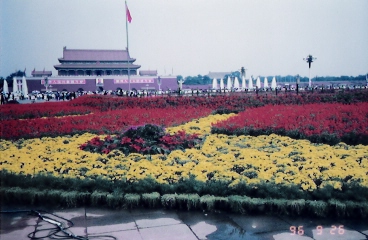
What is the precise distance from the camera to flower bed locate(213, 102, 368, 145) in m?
4.88

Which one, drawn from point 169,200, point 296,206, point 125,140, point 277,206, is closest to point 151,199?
point 169,200

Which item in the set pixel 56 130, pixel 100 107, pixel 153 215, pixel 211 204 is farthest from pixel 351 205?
pixel 100 107

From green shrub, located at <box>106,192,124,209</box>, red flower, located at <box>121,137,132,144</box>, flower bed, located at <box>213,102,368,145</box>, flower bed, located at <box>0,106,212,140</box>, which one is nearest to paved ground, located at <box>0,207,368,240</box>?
green shrub, located at <box>106,192,124,209</box>

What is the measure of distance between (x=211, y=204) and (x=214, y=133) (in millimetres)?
3066

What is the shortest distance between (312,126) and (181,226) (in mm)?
3641

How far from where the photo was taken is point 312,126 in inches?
213

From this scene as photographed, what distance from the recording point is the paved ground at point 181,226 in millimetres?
2586

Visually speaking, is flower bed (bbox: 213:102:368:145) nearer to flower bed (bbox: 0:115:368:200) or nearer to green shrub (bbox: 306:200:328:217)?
flower bed (bbox: 0:115:368:200)

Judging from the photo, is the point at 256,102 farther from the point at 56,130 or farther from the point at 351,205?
the point at 351,205

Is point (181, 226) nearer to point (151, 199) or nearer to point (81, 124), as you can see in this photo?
point (151, 199)

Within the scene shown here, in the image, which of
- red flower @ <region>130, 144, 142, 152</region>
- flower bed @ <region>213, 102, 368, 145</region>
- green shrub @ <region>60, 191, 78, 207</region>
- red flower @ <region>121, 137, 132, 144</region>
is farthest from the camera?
flower bed @ <region>213, 102, 368, 145</region>

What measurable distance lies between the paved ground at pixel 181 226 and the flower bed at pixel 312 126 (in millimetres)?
2421

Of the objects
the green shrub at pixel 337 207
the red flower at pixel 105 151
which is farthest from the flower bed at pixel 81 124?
the green shrub at pixel 337 207

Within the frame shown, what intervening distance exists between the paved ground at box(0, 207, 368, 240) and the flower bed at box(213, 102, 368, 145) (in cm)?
242
